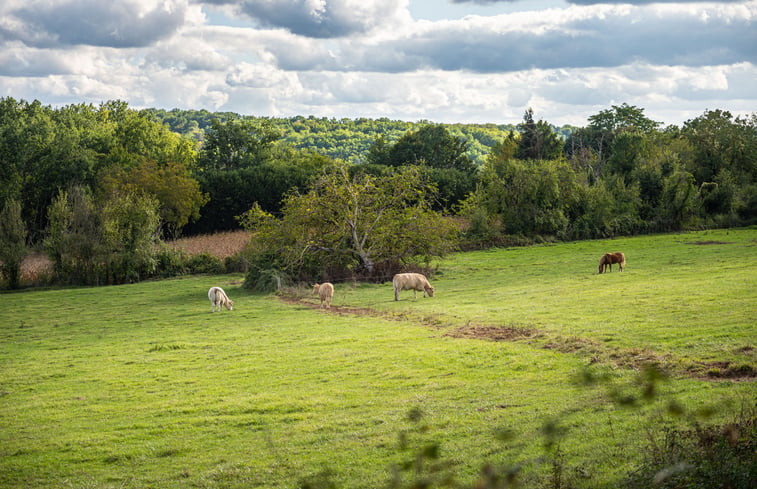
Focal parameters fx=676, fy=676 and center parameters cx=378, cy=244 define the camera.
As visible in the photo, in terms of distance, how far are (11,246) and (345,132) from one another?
122 metres

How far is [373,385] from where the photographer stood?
48.5 ft

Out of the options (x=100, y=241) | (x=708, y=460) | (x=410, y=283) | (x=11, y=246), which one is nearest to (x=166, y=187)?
(x=100, y=241)

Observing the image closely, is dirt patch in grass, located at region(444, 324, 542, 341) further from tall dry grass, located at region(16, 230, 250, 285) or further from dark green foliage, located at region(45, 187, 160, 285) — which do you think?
dark green foliage, located at region(45, 187, 160, 285)

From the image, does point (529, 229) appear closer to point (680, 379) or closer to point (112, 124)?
point (680, 379)

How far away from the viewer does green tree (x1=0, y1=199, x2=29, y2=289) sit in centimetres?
4297

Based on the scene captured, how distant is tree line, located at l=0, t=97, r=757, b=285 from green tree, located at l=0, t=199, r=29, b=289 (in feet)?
0.31

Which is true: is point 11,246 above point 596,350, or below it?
above

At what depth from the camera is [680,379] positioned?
41.5ft

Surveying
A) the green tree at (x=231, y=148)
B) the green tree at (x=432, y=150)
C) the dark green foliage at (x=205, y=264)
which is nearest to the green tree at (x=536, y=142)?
the green tree at (x=432, y=150)

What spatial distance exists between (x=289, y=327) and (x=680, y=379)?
14998 mm

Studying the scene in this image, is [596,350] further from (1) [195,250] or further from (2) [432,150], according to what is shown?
(2) [432,150]

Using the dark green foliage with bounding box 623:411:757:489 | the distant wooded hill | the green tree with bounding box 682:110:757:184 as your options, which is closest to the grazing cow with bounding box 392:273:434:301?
the dark green foliage with bounding box 623:411:757:489

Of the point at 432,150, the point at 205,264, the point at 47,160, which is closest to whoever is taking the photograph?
A: the point at 205,264

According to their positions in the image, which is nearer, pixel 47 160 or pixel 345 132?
pixel 47 160
